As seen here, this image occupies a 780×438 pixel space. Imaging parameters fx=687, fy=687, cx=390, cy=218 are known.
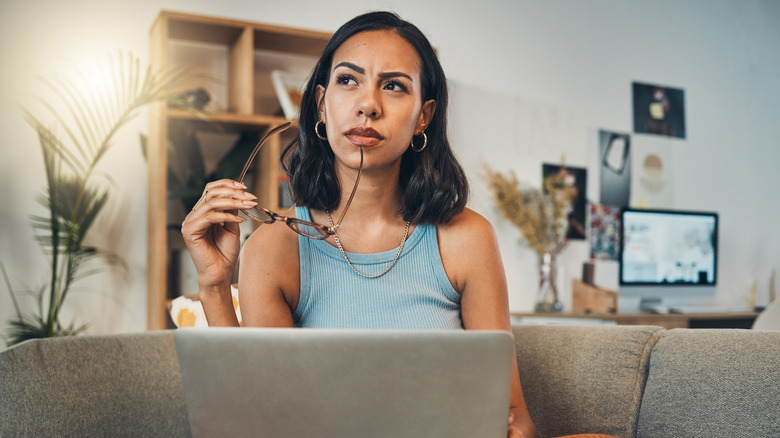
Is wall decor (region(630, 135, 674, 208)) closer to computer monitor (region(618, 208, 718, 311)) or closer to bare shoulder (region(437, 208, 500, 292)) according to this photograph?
computer monitor (region(618, 208, 718, 311))

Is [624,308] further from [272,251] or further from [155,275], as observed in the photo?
[272,251]

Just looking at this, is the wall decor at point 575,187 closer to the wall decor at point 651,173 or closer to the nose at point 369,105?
the wall decor at point 651,173

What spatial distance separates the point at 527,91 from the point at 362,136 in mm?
2968

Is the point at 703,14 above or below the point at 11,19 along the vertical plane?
above

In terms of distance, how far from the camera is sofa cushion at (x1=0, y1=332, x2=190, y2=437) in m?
0.96

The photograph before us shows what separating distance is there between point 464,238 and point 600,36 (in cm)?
332

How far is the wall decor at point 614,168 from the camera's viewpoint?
4055 mm

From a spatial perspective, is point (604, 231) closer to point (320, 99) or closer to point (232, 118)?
point (232, 118)

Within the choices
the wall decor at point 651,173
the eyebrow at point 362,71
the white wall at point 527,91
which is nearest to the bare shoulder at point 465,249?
the eyebrow at point 362,71

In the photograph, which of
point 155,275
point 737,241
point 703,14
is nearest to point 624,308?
point 737,241

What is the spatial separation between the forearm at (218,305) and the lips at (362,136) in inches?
12.1

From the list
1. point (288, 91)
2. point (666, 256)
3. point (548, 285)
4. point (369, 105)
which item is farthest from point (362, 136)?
point (666, 256)

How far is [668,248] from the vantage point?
4004 mm

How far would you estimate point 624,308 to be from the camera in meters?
4.01
